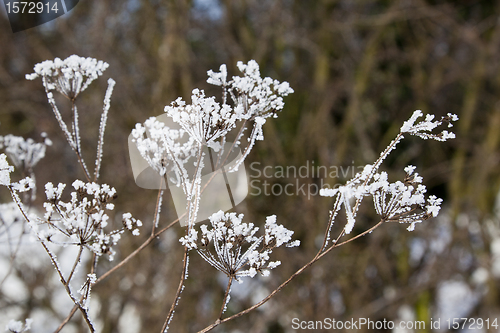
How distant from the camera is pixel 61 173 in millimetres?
4766

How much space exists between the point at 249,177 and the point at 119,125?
1.77 meters

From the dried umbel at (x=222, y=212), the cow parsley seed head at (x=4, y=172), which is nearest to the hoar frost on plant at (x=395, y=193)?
the dried umbel at (x=222, y=212)

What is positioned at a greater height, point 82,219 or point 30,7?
point 30,7

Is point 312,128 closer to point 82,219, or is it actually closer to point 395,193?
point 395,193

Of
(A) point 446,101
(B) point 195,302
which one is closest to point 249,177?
(B) point 195,302

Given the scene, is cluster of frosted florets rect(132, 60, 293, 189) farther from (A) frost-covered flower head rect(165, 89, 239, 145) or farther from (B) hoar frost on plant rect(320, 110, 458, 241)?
(B) hoar frost on plant rect(320, 110, 458, 241)

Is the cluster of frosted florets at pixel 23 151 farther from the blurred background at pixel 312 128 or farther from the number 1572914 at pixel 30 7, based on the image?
the blurred background at pixel 312 128

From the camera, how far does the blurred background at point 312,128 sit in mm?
4059

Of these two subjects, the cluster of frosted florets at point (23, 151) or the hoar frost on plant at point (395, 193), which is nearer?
the hoar frost on plant at point (395, 193)

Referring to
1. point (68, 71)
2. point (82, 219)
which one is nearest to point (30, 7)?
point (68, 71)

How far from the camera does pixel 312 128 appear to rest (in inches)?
171

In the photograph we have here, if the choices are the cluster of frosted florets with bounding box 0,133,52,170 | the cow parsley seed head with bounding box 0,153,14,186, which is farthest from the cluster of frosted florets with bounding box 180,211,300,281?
the cluster of frosted florets with bounding box 0,133,52,170

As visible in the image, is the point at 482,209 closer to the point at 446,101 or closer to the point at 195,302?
the point at 446,101

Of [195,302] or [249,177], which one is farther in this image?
[195,302]
